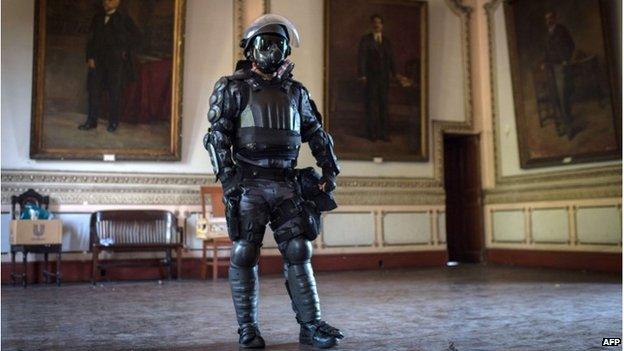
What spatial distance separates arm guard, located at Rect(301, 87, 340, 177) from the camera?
3.80 m

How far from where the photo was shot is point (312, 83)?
10.1 m

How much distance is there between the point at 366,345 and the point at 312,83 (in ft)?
23.0

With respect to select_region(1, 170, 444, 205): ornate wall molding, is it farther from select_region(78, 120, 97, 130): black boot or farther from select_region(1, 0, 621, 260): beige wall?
select_region(78, 120, 97, 130): black boot

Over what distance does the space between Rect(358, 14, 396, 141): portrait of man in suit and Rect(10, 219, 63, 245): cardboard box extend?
501 centimetres

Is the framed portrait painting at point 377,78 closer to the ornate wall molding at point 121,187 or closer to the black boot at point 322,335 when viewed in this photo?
the ornate wall molding at point 121,187

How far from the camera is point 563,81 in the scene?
921cm

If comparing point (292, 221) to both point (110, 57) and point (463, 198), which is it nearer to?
point (110, 57)

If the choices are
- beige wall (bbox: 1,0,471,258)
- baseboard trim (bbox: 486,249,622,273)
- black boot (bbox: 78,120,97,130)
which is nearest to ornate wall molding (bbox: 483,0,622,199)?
beige wall (bbox: 1,0,471,258)

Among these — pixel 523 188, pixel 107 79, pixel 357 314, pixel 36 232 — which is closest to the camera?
pixel 357 314

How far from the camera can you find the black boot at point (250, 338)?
3.43 metres

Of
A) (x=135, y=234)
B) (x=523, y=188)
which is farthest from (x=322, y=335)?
(x=523, y=188)

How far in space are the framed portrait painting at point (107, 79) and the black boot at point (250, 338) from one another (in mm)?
6044

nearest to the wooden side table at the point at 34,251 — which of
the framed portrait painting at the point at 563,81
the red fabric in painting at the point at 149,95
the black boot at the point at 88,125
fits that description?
the black boot at the point at 88,125

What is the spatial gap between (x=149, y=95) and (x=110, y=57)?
2.46ft
